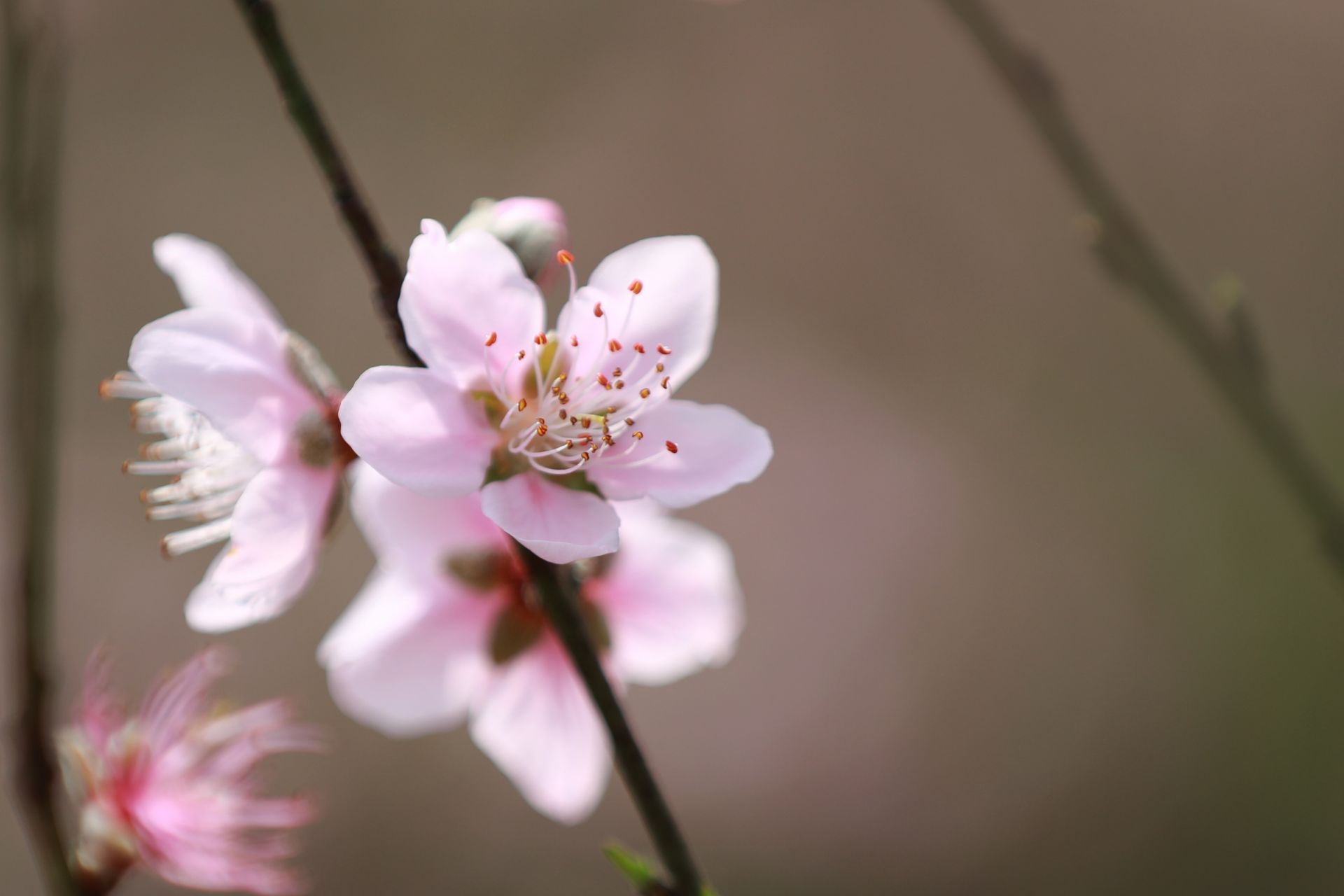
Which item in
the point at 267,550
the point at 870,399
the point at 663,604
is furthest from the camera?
the point at 870,399

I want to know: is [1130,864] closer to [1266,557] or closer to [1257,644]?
[1257,644]

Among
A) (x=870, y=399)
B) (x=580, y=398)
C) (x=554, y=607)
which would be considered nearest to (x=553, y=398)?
(x=580, y=398)

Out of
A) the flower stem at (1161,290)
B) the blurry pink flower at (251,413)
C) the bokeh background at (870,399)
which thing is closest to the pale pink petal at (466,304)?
the blurry pink flower at (251,413)

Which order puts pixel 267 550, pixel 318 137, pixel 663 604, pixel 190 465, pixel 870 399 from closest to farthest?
pixel 318 137, pixel 267 550, pixel 190 465, pixel 663 604, pixel 870 399

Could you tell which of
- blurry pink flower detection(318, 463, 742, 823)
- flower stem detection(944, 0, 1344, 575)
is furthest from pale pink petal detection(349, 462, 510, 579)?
flower stem detection(944, 0, 1344, 575)

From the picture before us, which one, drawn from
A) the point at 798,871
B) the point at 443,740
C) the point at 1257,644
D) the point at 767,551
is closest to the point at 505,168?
the point at 767,551

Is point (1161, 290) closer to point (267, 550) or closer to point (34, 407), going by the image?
point (267, 550)

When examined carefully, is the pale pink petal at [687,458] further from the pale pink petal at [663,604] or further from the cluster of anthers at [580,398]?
the pale pink petal at [663,604]

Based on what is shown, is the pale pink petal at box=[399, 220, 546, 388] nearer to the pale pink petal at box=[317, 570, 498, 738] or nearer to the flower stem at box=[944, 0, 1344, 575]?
the pale pink petal at box=[317, 570, 498, 738]
